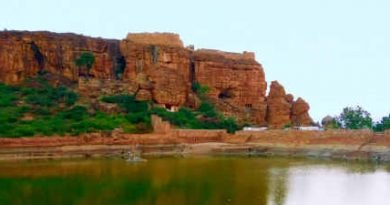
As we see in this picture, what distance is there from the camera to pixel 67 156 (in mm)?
36625

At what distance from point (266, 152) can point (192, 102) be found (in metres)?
12.7

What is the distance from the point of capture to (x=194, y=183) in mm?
21797

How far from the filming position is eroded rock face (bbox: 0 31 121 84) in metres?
50.7

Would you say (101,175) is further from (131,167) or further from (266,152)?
(266,152)

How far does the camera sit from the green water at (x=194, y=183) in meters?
18.2

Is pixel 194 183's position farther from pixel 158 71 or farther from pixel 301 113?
pixel 301 113

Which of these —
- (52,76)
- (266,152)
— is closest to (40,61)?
(52,76)

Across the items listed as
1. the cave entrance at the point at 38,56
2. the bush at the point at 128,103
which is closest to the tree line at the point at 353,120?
the bush at the point at 128,103

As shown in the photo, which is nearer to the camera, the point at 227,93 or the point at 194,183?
the point at 194,183

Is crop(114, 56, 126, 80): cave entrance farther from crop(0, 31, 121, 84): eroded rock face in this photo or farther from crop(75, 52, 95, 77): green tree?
crop(75, 52, 95, 77): green tree

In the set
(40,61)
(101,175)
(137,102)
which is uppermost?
(40,61)

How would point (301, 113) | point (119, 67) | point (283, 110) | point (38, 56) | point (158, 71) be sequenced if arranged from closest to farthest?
point (158, 71), point (38, 56), point (283, 110), point (301, 113), point (119, 67)

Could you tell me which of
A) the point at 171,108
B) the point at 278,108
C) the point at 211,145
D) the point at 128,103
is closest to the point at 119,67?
the point at 171,108

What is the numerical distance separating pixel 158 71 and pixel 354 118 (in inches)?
742
